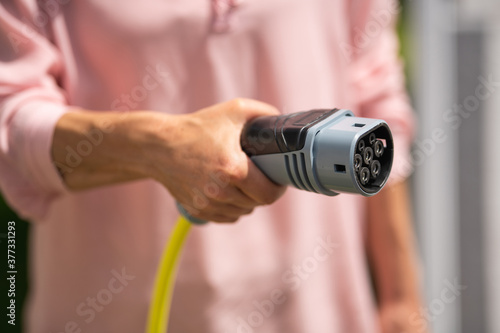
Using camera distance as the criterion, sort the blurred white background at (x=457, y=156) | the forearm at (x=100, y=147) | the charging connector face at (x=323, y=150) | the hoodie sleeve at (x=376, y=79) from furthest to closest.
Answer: the blurred white background at (x=457, y=156) → the hoodie sleeve at (x=376, y=79) → the forearm at (x=100, y=147) → the charging connector face at (x=323, y=150)

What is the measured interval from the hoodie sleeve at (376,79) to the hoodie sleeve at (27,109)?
38 centimetres

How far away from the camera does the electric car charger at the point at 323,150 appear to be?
1.33 feet

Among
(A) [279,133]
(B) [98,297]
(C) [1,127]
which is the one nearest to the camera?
(A) [279,133]

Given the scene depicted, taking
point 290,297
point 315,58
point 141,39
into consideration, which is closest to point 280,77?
point 315,58

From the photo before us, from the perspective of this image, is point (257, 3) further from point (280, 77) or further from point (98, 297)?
point (98, 297)

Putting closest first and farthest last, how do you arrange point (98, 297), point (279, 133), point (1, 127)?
1. point (279, 133)
2. point (1, 127)
3. point (98, 297)

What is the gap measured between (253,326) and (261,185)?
292 millimetres

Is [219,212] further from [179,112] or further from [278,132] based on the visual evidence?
[179,112]

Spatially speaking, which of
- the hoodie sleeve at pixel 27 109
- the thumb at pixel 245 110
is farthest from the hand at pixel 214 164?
the hoodie sleeve at pixel 27 109

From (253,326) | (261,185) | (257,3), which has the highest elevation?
(257,3)

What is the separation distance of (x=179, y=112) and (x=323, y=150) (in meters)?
0.29

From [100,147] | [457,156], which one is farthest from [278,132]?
[457,156]

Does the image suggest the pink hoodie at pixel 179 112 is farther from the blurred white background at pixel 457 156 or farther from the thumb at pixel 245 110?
the blurred white background at pixel 457 156

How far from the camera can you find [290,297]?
71cm
